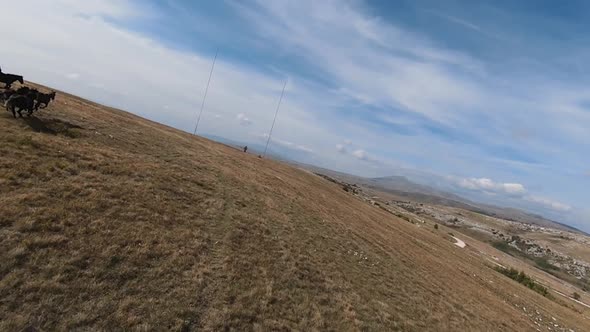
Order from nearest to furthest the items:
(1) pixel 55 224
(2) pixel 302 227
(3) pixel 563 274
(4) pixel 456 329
A: (1) pixel 55 224
(4) pixel 456 329
(2) pixel 302 227
(3) pixel 563 274

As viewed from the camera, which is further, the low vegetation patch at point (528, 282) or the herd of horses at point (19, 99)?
the low vegetation patch at point (528, 282)

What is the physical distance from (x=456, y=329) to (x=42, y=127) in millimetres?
36138

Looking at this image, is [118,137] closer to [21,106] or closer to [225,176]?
[21,106]

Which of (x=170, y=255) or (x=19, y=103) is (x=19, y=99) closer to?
(x=19, y=103)

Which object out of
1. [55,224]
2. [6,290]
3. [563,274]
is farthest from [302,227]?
[563,274]

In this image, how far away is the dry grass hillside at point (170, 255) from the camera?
1401 centimetres

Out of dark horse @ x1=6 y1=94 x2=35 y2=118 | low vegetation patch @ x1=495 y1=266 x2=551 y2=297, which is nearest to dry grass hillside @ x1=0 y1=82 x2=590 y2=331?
dark horse @ x1=6 y1=94 x2=35 y2=118

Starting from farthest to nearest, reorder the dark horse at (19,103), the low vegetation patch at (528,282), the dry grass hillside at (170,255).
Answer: the low vegetation patch at (528,282), the dark horse at (19,103), the dry grass hillside at (170,255)

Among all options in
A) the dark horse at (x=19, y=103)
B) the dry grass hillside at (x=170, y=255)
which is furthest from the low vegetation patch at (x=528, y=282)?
the dark horse at (x=19, y=103)

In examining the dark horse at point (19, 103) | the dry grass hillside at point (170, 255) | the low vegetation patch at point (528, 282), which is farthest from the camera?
the low vegetation patch at point (528, 282)

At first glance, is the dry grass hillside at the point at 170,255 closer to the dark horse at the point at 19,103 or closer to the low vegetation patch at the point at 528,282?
the dark horse at the point at 19,103

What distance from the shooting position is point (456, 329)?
80.3 ft

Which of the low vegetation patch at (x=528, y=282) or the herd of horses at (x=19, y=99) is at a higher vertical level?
the herd of horses at (x=19, y=99)

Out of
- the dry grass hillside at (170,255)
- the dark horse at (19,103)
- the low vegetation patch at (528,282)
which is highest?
the dark horse at (19,103)
